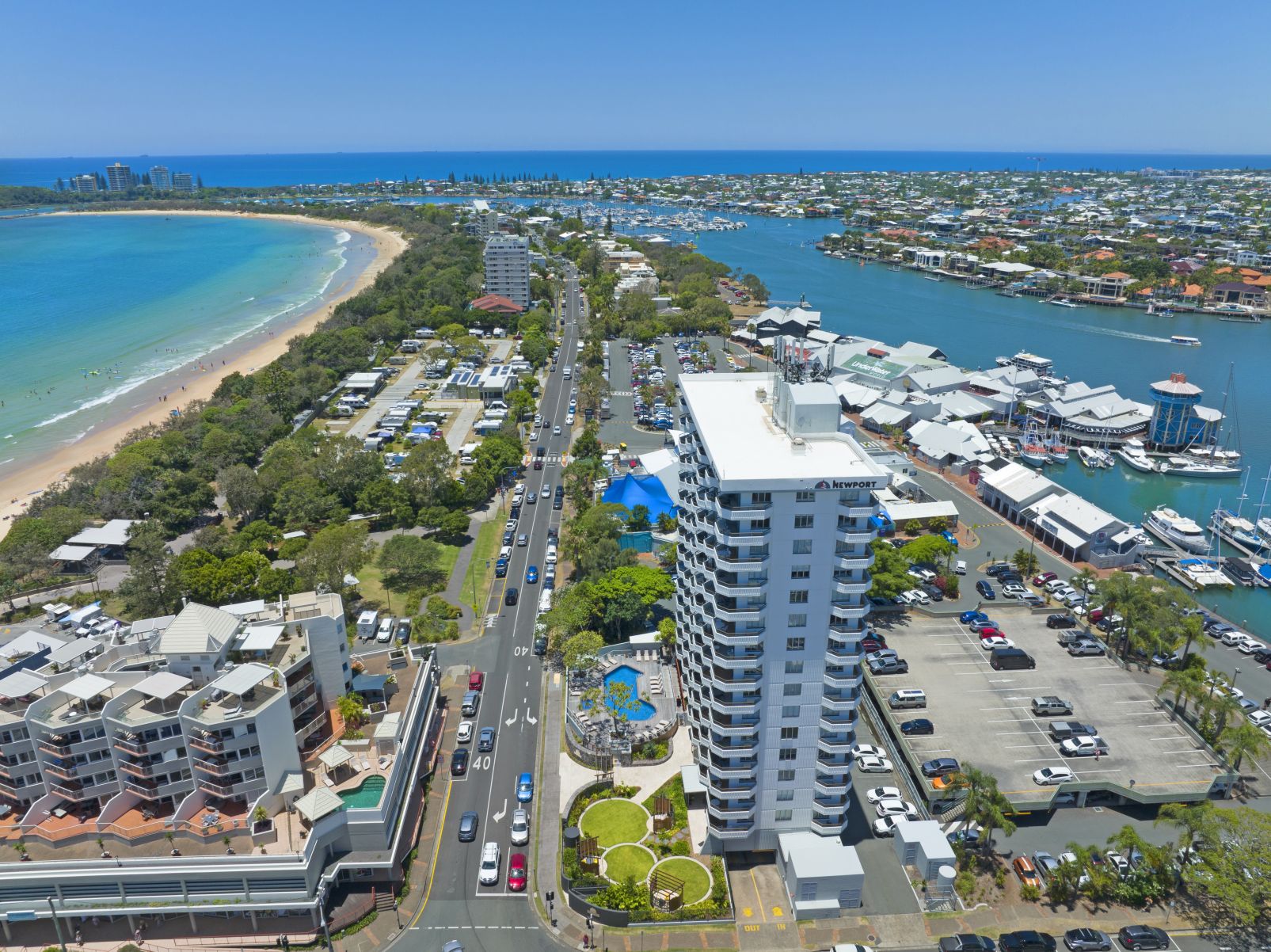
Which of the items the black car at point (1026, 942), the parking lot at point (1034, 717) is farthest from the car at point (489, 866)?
the black car at point (1026, 942)

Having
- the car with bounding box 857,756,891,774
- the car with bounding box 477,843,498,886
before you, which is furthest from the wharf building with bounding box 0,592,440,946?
the car with bounding box 857,756,891,774

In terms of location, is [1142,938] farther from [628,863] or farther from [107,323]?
[107,323]

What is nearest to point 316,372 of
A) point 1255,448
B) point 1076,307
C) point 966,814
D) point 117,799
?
point 117,799

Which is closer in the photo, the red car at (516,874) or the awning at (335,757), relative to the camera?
the red car at (516,874)

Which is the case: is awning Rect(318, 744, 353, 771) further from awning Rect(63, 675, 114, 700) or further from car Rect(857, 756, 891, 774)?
car Rect(857, 756, 891, 774)

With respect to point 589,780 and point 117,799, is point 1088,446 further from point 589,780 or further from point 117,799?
point 117,799

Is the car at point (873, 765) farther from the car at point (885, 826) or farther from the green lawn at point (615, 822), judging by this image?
the green lawn at point (615, 822)
